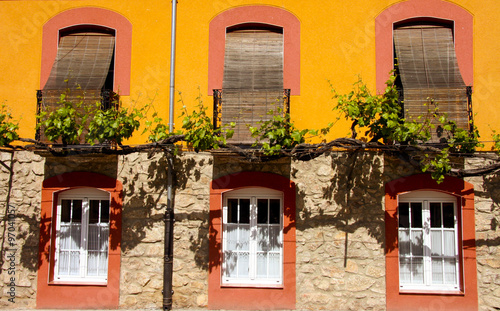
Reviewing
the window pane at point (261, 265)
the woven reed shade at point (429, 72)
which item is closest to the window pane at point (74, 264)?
the window pane at point (261, 265)

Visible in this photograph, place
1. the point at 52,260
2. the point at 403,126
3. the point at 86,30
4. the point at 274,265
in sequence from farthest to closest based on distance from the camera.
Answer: the point at 86,30
the point at 52,260
the point at 274,265
the point at 403,126

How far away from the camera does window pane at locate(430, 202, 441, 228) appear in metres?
7.77

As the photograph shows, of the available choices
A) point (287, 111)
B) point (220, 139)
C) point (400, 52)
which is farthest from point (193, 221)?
point (400, 52)

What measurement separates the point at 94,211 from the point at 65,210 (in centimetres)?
55

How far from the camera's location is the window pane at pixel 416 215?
25.6 ft

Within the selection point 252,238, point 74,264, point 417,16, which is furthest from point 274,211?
point 417,16

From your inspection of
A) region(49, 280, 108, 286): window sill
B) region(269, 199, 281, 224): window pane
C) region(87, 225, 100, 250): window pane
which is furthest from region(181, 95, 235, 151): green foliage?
region(49, 280, 108, 286): window sill

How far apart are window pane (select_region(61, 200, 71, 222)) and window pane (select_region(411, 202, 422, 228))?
6163 millimetres

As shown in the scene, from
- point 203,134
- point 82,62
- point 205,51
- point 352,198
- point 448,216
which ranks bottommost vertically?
point 448,216

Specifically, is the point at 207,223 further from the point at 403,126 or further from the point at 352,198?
the point at 403,126

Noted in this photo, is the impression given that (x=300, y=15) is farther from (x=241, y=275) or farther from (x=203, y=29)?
(x=241, y=275)

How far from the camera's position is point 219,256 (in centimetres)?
777

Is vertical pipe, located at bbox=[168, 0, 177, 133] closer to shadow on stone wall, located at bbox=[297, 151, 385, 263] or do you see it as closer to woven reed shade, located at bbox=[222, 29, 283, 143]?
woven reed shade, located at bbox=[222, 29, 283, 143]

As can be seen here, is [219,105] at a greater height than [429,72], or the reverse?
[429,72]
